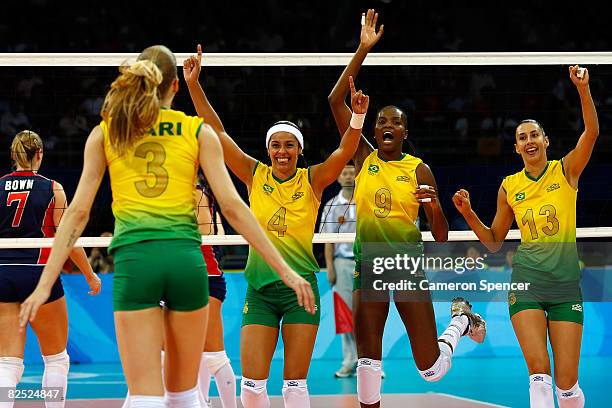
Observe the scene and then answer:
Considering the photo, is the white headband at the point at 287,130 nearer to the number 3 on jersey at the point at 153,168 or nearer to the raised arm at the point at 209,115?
the raised arm at the point at 209,115

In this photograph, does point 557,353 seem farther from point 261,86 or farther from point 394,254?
point 261,86

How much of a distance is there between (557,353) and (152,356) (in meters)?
3.50

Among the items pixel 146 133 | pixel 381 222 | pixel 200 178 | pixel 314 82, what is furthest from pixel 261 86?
pixel 146 133

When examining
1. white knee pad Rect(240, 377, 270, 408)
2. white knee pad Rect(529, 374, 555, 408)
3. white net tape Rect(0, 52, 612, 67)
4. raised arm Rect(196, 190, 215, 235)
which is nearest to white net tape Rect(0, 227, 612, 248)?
raised arm Rect(196, 190, 215, 235)

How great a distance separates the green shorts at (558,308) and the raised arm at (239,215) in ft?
9.06

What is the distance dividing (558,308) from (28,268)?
3961 mm

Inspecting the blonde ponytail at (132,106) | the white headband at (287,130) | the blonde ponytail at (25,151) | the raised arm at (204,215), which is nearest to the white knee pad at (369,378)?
the white headband at (287,130)

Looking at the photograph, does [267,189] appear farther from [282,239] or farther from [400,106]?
[400,106]

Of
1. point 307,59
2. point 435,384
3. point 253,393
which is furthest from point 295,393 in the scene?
point 435,384

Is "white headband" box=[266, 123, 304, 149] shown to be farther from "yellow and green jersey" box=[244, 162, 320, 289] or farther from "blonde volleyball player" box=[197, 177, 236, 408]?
"blonde volleyball player" box=[197, 177, 236, 408]

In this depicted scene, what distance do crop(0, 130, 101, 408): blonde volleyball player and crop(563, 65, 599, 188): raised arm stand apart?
3.78 m

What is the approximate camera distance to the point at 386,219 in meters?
7.43

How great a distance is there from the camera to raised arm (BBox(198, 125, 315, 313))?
477 cm

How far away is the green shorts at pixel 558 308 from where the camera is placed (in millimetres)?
6996
